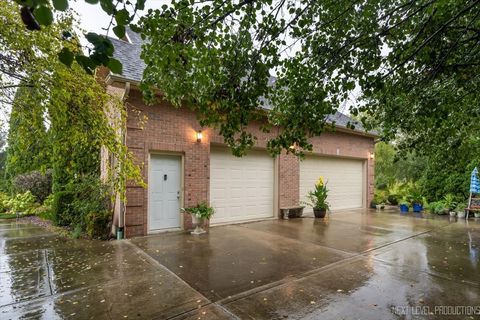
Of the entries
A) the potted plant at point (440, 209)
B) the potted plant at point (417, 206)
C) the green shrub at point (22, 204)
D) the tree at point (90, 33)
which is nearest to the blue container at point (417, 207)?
the potted plant at point (417, 206)

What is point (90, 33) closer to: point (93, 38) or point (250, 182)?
point (93, 38)

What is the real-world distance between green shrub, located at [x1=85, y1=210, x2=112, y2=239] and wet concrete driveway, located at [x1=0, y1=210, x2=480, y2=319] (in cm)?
33

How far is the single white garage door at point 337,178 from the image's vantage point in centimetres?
1016

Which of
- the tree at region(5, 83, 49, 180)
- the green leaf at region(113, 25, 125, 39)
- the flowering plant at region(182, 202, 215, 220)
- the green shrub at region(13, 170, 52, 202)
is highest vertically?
the green leaf at region(113, 25, 125, 39)

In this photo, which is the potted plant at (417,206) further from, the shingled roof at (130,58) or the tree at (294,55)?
the tree at (294,55)

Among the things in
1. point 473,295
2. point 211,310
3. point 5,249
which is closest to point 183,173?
point 5,249

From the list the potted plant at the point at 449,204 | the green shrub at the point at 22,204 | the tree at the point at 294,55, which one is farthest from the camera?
the potted plant at the point at 449,204

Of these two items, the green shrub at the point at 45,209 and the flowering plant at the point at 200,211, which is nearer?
the flowering plant at the point at 200,211

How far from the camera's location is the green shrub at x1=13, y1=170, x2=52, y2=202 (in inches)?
419

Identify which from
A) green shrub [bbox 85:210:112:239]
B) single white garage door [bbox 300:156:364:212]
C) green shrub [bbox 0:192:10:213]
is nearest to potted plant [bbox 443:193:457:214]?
single white garage door [bbox 300:156:364:212]

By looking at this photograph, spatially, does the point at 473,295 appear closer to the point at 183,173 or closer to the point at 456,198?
the point at 183,173

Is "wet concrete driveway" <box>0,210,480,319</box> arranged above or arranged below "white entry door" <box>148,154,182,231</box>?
below

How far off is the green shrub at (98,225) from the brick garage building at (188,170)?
29 cm

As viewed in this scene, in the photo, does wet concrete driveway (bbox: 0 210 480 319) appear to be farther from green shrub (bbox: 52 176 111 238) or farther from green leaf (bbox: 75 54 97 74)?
green leaf (bbox: 75 54 97 74)
